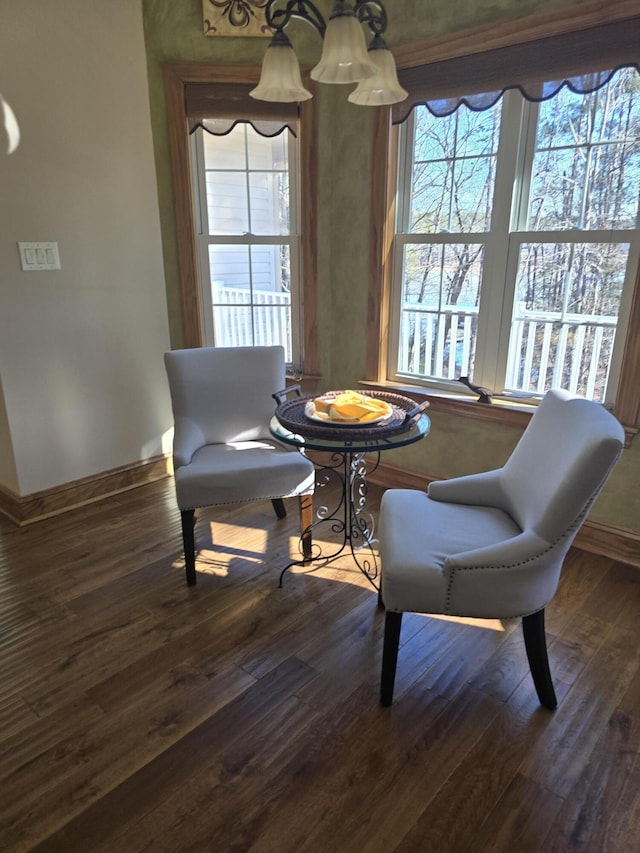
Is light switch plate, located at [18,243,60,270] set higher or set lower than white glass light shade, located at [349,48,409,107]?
lower

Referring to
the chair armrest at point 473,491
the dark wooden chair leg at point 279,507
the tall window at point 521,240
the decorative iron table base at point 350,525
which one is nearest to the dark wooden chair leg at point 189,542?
the decorative iron table base at point 350,525

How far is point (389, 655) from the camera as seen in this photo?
1.67 m

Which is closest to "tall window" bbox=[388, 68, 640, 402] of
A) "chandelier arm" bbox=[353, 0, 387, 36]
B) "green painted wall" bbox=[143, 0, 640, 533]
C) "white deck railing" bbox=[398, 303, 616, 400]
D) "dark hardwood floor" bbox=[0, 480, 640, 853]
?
"white deck railing" bbox=[398, 303, 616, 400]

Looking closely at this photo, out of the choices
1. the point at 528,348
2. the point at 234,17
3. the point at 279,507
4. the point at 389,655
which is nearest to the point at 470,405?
the point at 528,348

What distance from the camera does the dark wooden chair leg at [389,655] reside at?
5.43 feet

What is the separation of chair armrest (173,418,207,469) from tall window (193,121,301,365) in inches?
38.1

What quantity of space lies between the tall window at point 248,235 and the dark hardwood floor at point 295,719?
1.55 meters

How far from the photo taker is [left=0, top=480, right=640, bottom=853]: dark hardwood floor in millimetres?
1370

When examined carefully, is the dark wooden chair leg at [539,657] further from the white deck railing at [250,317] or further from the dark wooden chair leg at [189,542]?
the white deck railing at [250,317]

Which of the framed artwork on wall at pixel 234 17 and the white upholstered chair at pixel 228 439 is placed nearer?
the white upholstered chair at pixel 228 439

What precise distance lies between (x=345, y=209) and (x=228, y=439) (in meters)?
1.48

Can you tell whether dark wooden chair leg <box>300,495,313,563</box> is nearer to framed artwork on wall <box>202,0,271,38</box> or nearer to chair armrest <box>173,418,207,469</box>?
chair armrest <box>173,418,207,469</box>

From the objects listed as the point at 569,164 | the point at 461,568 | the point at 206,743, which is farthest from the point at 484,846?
the point at 569,164

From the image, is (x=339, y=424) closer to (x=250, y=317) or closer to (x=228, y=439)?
(x=228, y=439)
